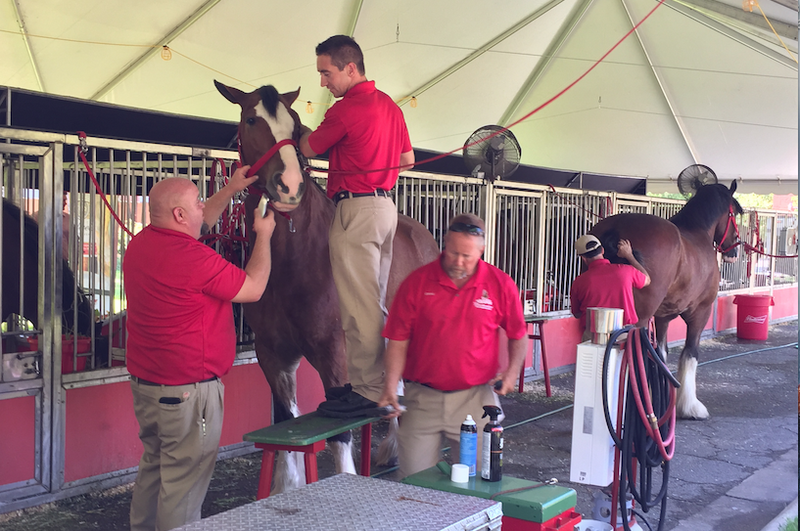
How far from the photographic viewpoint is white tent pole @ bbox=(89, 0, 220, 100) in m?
8.55

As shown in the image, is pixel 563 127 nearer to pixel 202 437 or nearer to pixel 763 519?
pixel 763 519

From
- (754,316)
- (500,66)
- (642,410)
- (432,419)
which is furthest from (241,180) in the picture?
(754,316)

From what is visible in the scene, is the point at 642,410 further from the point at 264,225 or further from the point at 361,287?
the point at 264,225

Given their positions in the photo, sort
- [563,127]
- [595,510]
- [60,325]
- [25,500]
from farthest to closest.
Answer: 1. [563,127]
2. [60,325]
3. [25,500]
4. [595,510]

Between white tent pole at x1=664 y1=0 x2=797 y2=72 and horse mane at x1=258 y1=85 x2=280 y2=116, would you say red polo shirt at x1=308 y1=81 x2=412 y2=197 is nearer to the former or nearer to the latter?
horse mane at x1=258 y1=85 x2=280 y2=116

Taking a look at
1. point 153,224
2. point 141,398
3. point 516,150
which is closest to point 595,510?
point 141,398

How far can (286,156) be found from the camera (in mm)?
3186

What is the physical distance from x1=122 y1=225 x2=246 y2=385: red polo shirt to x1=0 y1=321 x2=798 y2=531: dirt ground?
1362 mm

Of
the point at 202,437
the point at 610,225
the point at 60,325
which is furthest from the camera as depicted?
the point at 610,225

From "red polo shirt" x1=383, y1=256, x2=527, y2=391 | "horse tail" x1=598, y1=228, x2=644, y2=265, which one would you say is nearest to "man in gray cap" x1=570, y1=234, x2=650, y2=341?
"horse tail" x1=598, y1=228, x2=644, y2=265

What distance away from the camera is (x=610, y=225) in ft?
21.7

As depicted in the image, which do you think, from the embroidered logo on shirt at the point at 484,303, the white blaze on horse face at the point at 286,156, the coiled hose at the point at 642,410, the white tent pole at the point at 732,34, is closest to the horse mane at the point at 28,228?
the white blaze on horse face at the point at 286,156

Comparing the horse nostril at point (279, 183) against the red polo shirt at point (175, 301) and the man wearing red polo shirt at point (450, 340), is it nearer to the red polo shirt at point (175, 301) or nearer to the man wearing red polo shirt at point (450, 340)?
the red polo shirt at point (175, 301)

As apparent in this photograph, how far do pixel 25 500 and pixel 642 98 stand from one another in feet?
39.1
